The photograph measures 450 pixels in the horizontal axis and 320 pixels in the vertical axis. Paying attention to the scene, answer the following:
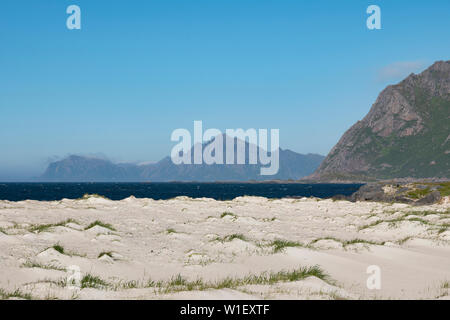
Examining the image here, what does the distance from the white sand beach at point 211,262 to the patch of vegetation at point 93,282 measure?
22mm

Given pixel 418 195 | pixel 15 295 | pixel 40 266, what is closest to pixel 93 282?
pixel 15 295

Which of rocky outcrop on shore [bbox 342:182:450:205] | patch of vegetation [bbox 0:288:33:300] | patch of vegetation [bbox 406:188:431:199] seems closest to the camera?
patch of vegetation [bbox 0:288:33:300]

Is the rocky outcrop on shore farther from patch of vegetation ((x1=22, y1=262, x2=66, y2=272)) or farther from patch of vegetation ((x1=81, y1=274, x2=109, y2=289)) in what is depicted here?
patch of vegetation ((x1=22, y1=262, x2=66, y2=272))

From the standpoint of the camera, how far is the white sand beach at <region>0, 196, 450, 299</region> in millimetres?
7427

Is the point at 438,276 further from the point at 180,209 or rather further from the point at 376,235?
the point at 180,209

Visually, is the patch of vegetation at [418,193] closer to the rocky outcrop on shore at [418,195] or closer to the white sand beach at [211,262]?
the rocky outcrop on shore at [418,195]

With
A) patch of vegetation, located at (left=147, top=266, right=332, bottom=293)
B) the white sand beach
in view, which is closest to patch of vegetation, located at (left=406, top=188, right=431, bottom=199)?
the white sand beach

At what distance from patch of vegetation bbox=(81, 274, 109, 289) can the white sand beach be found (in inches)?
0.9

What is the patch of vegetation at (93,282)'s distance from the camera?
300 inches

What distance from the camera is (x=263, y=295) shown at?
6.94 metres

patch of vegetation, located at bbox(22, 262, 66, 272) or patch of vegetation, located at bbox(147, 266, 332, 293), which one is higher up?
patch of vegetation, located at bbox(22, 262, 66, 272)

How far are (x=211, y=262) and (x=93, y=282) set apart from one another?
141 inches
